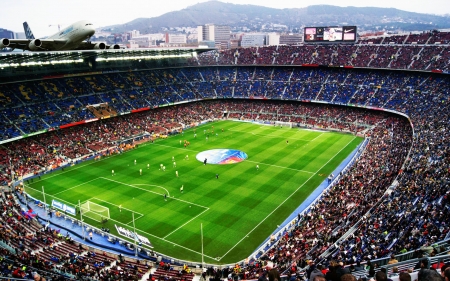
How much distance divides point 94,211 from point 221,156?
21.4 meters

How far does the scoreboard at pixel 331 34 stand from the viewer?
3322 inches

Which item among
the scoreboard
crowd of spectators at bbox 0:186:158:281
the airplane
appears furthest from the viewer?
the scoreboard

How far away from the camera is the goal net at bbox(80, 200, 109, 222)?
35219mm

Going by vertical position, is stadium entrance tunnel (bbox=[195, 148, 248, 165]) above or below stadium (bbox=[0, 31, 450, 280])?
below

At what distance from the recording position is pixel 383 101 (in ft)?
222

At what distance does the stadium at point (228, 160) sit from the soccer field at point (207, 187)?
0.69ft

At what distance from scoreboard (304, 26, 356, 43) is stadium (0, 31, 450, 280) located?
266 centimetres

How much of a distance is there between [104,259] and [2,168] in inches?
1065

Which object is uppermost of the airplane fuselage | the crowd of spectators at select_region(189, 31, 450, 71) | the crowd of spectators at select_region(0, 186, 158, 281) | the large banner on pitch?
the airplane fuselage

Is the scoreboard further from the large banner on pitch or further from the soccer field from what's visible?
the large banner on pitch

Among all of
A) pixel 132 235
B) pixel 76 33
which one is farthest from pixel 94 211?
pixel 76 33

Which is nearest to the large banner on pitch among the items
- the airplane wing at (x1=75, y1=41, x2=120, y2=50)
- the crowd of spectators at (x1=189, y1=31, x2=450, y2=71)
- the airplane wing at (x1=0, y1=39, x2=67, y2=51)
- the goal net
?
the goal net

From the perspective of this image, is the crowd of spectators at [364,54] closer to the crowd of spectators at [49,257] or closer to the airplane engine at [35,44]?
the airplane engine at [35,44]

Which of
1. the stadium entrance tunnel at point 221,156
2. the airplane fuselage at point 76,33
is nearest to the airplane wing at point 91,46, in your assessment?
the airplane fuselage at point 76,33
